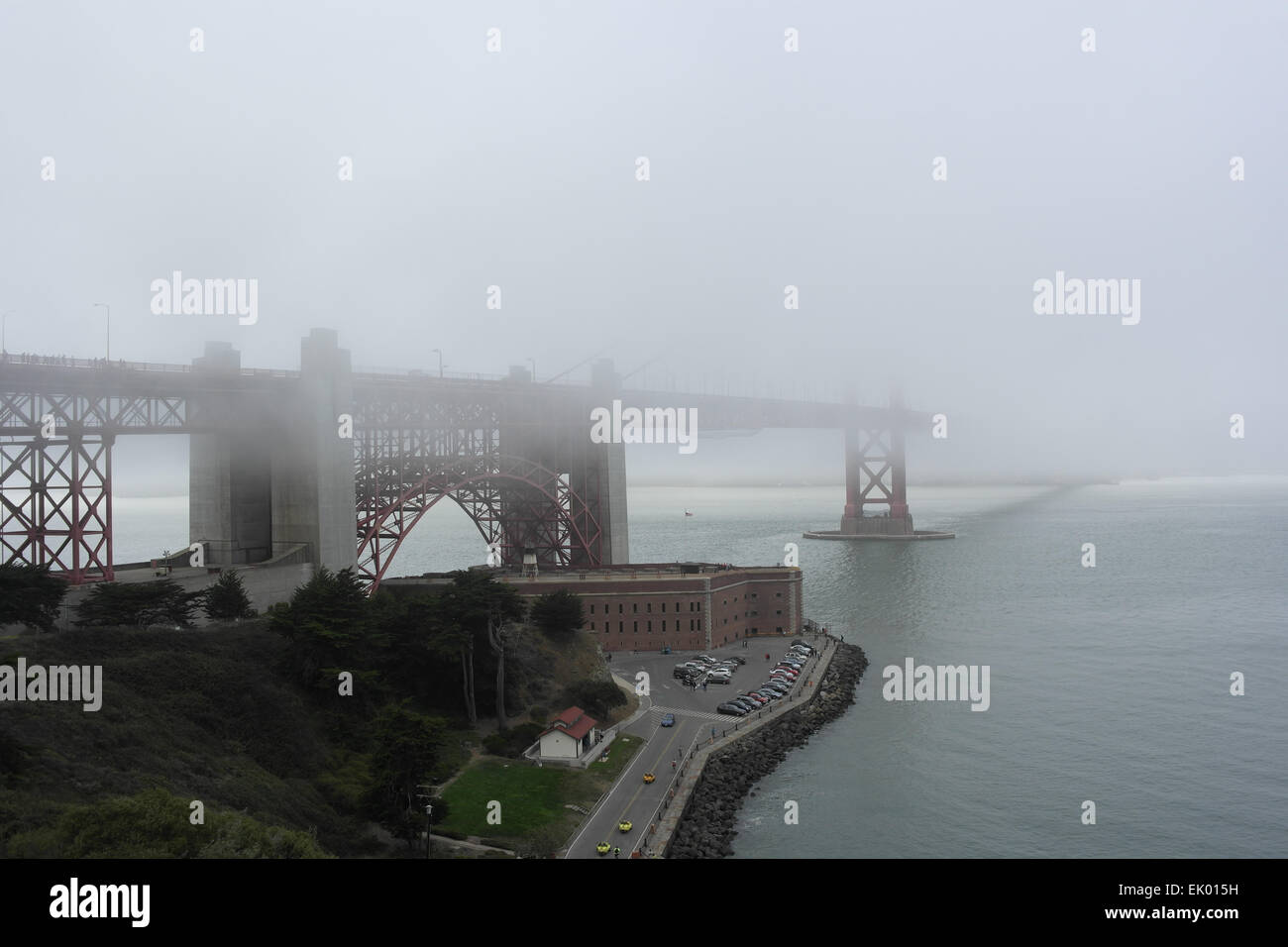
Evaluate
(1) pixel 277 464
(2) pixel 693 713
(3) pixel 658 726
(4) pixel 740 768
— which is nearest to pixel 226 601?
(1) pixel 277 464

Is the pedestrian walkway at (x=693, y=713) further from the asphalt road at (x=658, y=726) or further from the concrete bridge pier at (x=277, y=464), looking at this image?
the concrete bridge pier at (x=277, y=464)

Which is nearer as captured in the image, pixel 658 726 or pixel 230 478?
pixel 658 726

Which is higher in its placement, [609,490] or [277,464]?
[277,464]

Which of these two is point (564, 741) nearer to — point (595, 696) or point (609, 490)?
point (595, 696)

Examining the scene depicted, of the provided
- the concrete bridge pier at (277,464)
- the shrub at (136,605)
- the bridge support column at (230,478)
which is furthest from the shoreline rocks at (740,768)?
the bridge support column at (230,478)

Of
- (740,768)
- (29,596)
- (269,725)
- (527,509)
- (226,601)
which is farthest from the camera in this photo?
(527,509)

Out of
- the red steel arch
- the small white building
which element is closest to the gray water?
the small white building
